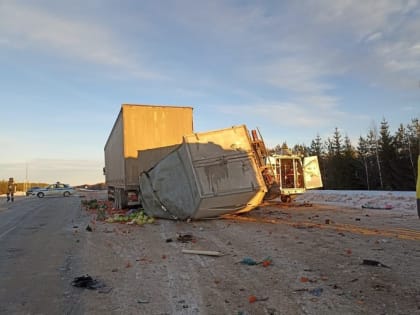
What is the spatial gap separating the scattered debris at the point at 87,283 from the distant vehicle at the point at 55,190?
41075 millimetres

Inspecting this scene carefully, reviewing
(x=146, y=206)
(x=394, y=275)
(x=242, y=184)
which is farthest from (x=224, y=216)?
(x=394, y=275)

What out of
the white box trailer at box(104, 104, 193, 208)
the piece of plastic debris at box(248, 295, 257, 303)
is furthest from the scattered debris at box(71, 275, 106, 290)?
the white box trailer at box(104, 104, 193, 208)

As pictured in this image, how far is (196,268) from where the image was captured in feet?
19.8

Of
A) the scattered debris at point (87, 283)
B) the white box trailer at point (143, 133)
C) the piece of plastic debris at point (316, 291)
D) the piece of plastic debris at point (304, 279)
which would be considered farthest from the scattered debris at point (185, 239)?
the white box trailer at point (143, 133)

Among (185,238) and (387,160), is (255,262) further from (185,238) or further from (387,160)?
(387,160)

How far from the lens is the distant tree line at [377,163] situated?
136 ft

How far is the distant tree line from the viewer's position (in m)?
41.5

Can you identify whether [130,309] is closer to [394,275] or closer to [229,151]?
[394,275]

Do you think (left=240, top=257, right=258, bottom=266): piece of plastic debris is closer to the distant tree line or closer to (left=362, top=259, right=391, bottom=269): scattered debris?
(left=362, top=259, right=391, bottom=269): scattered debris

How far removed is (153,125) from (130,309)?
11.6 meters

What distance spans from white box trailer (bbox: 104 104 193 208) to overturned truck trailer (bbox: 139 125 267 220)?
367cm

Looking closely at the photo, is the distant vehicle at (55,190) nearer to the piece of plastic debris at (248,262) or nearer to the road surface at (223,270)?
the road surface at (223,270)

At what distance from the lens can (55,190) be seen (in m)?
44.1

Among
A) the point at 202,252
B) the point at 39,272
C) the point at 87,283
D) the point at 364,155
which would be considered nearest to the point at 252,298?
the point at 87,283
